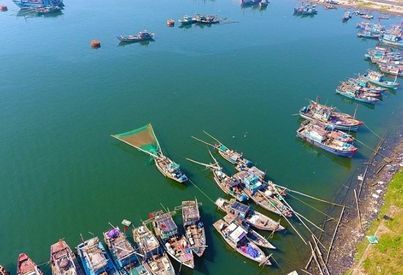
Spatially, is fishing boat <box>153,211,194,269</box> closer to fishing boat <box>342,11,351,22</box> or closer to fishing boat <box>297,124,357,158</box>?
fishing boat <box>297,124,357,158</box>

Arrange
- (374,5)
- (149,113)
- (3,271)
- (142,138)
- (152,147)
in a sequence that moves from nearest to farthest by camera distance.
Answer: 1. (3,271)
2. (152,147)
3. (142,138)
4. (149,113)
5. (374,5)

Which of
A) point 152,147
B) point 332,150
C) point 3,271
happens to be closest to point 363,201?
point 332,150

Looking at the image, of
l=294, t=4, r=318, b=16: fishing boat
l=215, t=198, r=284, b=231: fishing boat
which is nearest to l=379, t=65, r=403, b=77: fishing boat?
l=294, t=4, r=318, b=16: fishing boat

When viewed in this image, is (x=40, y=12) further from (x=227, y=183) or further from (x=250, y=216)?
(x=250, y=216)

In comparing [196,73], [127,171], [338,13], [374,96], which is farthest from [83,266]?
[338,13]

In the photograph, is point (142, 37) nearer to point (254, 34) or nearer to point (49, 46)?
point (49, 46)

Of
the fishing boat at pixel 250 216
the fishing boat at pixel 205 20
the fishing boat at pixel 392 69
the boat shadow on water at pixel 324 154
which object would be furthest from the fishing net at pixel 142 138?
the fishing boat at pixel 205 20
